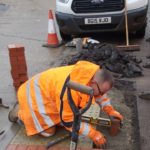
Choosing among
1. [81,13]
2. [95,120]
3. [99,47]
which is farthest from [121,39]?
[95,120]

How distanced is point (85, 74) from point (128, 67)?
3.43m

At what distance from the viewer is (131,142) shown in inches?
195

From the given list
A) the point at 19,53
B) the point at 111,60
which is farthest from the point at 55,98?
the point at 111,60

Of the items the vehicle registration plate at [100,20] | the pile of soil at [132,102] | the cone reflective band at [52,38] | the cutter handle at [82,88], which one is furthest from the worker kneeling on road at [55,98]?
the cone reflective band at [52,38]

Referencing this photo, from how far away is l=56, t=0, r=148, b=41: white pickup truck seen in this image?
372 inches

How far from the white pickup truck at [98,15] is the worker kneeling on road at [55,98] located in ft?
14.9

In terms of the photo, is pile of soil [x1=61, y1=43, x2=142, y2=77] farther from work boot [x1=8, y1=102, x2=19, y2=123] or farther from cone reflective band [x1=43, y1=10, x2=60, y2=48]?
work boot [x1=8, y1=102, x2=19, y2=123]

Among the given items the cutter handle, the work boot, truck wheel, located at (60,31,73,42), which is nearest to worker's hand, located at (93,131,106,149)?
the work boot

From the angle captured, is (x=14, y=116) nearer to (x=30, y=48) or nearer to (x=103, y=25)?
(x=30, y=48)

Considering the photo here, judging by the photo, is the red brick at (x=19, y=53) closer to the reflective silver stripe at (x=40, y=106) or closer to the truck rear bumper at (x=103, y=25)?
the reflective silver stripe at (x=40, y=106)

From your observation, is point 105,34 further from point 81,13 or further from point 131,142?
point 131,142

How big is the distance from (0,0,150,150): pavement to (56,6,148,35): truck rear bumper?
48 centimetres

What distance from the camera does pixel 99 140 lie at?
4605 millimetres

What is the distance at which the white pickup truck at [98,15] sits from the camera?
9.44 m
